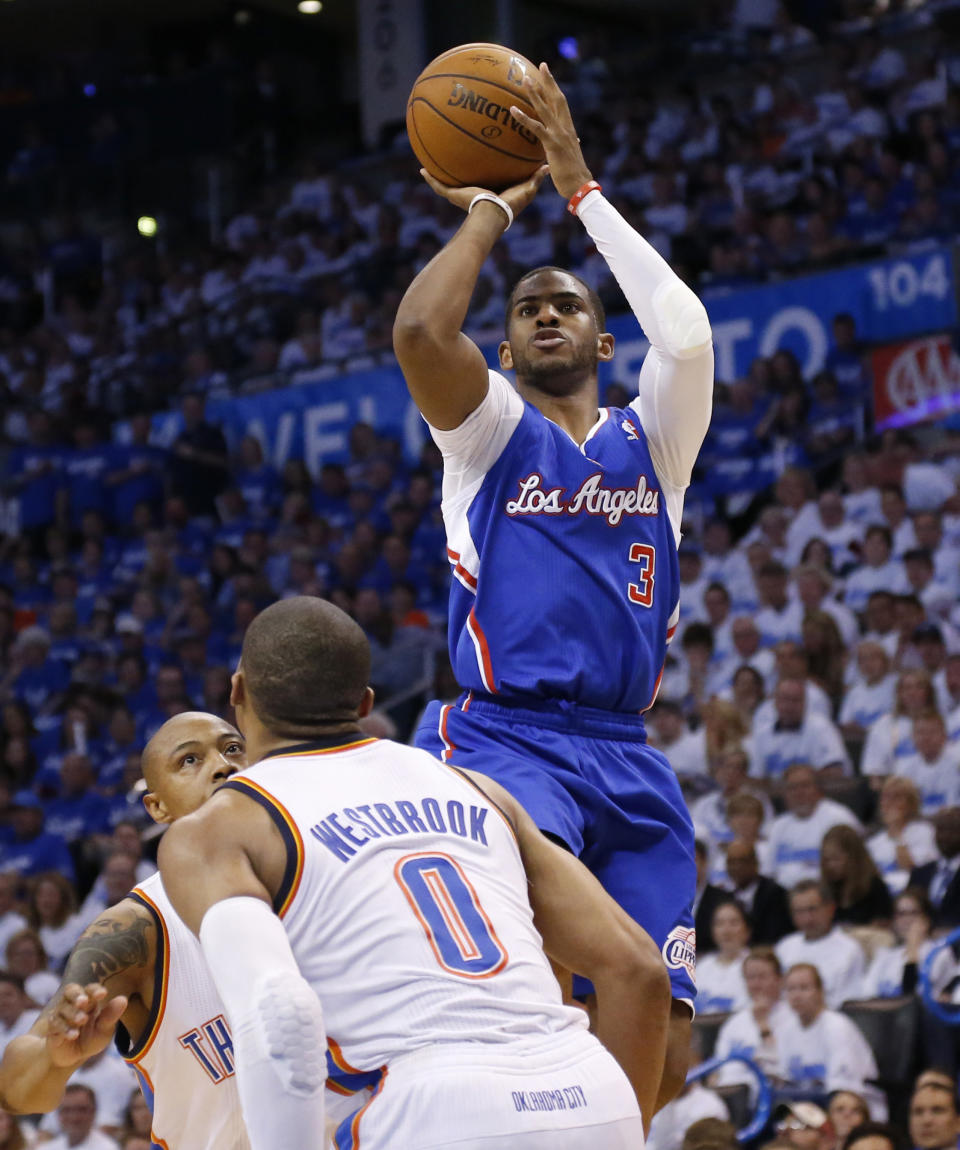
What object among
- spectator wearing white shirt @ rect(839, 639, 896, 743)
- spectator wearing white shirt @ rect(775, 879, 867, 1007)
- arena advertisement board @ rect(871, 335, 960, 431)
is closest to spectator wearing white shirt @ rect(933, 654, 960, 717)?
spectator wearing white shirt @ rect(839, 639, 896, 743)

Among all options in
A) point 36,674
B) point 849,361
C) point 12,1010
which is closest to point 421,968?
point 12,1010

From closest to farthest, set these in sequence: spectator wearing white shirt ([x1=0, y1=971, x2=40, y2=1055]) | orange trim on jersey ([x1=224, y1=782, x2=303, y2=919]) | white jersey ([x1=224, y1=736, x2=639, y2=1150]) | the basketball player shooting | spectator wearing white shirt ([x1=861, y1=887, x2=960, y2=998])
Answer: white jersey ([x1=224, y1=736, x2=639, y2=1150]), orange trim on jersey ([x1=224, y1=782, x2=303, y2=919]), the basketball player shooting, spectator wearing white shirt ([x1=861, y1=887, x2=960, y2=998]), spectator wearing white shirt ([x1=0, y1=971, x2=40, y2=1055])

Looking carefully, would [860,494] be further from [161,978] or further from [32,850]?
[161,978]

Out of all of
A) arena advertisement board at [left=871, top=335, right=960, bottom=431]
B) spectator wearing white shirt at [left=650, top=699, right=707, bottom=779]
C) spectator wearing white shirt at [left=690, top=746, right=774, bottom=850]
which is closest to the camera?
spectator wearing white shirt at [left=690, top=746, right=774, bottom=850]

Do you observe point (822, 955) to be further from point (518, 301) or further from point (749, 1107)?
point (518, 301)

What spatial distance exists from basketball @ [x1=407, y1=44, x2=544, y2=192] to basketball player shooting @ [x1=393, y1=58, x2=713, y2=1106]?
0.06 m

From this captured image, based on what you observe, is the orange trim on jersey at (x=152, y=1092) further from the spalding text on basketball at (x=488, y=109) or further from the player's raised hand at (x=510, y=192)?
the spalding text on basketball at (x=488, y=109)

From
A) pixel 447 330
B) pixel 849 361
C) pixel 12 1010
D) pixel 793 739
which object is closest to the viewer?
pixel 447 330

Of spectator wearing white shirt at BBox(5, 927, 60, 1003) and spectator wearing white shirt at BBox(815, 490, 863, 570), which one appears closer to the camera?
spectator wearing white shirt at BBox(5, 927, 60, 1003)

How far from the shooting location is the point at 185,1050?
390 centimetres

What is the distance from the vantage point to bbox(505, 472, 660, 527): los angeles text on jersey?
4.37 metres

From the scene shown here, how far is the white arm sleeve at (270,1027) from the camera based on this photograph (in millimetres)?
2785

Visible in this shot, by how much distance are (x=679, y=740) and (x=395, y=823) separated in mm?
6884

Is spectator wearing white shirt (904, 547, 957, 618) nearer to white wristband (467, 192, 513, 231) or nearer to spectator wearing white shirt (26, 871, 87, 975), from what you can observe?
spectator wearing white shirt (26, 871, 87, 975)
